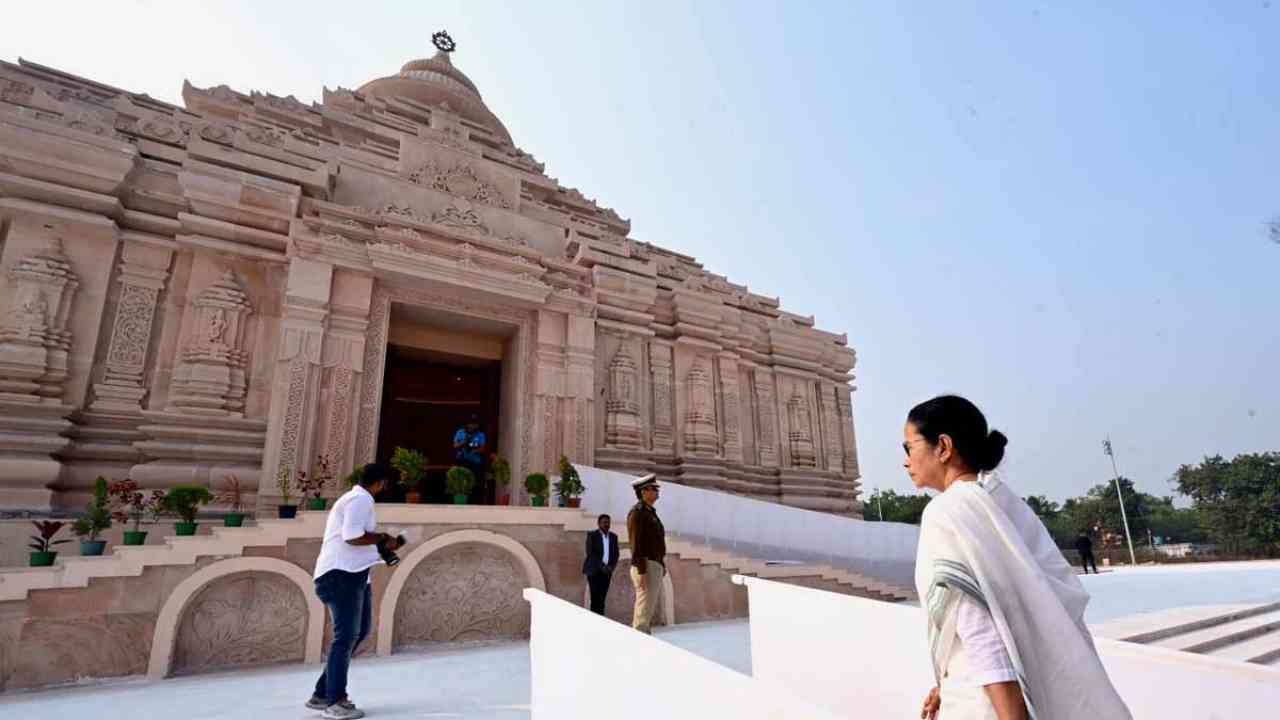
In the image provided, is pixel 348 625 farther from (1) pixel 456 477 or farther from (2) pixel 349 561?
(1) pixel 456 477

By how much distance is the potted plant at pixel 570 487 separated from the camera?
8109 millimetres

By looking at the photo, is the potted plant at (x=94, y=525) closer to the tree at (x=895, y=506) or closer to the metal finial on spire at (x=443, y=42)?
the metal finial on spire at (x=443, y=42)

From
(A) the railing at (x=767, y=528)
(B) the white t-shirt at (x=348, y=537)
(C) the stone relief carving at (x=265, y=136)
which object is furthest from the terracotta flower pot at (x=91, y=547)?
(C) the stone relief carving at (x=265, y=136)

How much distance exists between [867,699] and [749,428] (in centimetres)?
1066

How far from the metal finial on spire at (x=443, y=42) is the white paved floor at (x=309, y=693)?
2104cm

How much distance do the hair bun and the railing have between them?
280 inches

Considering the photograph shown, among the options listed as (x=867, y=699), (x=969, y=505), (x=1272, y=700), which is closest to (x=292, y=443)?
(x=867, y=699)

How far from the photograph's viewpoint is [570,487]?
8125mm

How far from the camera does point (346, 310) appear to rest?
355 inches

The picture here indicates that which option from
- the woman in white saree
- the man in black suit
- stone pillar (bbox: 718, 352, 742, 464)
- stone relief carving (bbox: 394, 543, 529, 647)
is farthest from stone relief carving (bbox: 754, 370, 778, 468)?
A: the woman in white saree

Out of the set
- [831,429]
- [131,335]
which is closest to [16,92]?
[131,335]

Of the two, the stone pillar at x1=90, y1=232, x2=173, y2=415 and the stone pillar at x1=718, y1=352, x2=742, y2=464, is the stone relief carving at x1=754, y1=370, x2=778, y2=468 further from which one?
the stone pillar at x1=90, y1=232, x2=173, y2=415

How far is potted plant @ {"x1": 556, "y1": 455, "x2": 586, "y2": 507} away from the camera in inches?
319

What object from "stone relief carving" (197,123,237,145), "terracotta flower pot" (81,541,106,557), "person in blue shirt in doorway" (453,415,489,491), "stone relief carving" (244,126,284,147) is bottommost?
"terracotta flower pot" (81,541,106,557)
